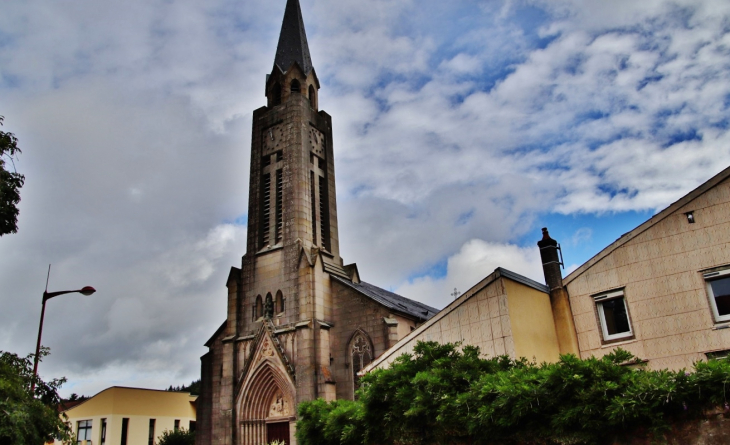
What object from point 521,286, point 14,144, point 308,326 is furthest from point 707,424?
point 308,326

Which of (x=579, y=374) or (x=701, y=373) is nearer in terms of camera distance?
(x=701, y=373)

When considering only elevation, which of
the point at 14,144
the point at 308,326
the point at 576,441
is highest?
the point at 14,144

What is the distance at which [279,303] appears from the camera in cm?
3106

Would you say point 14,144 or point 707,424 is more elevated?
point 14,144

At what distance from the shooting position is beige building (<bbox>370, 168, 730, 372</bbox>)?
1426 cm

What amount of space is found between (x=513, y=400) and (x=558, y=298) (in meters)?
6.87

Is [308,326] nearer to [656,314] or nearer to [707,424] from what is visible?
[656,314]

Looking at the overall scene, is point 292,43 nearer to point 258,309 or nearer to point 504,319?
point 258,309

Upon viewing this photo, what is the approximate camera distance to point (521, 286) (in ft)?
53.8

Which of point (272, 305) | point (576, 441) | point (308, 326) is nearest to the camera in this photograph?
point (576, 441)

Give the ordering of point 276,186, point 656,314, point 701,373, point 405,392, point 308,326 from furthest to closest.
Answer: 1. point 276,186
2. point 308,326
3. point 656,314
4. point 405,392
5. point 701,373

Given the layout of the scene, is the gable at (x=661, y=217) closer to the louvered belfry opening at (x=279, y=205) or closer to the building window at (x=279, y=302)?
the building window at (x=279, y=302)

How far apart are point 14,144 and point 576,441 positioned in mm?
15120

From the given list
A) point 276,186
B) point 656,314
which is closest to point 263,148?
point 276,186
